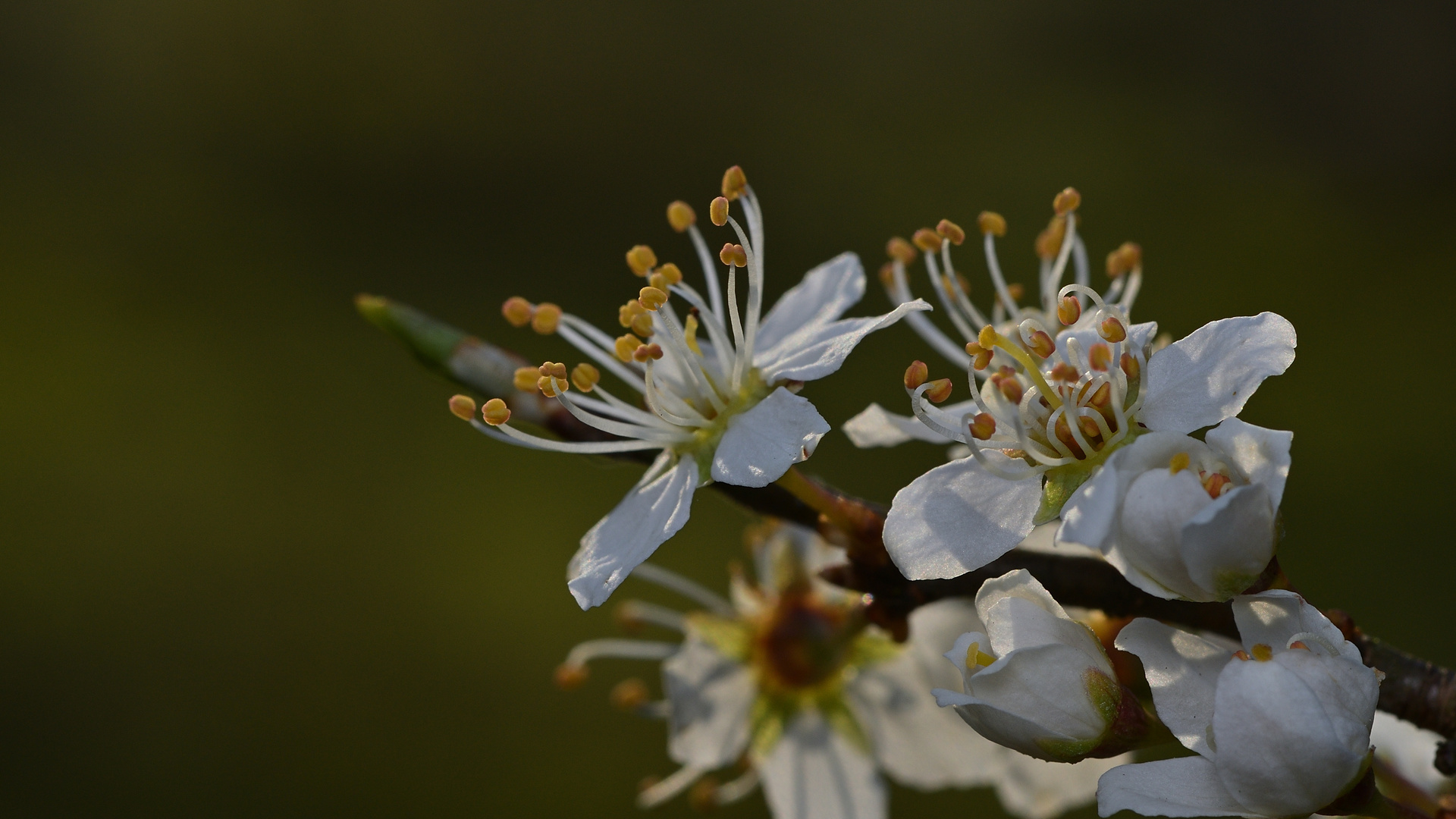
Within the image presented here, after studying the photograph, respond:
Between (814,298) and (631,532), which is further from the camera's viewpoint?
(814,298)

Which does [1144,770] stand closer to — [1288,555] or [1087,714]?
[1087,714]

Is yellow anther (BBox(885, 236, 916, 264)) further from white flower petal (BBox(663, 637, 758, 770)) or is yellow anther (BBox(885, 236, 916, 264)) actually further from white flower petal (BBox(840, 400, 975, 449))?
white flower petal (BBox(663, 637, 758, 770))

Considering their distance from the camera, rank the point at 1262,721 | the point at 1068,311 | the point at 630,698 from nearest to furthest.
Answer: the point at 1262,721
the point at 1068,311
the point at 630,698

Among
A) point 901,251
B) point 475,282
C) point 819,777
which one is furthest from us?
point 475,282

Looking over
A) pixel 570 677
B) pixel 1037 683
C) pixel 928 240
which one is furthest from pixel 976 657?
pixel 570 677

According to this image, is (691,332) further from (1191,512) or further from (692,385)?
(1191,512)

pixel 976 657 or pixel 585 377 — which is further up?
pixel 585 377

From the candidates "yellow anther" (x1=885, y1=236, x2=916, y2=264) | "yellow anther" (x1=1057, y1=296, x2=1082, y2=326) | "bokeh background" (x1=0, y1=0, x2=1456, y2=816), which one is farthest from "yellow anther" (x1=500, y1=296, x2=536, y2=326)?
"bokeh background" (x1=0, y1=0, x2=1456, y2=816)
